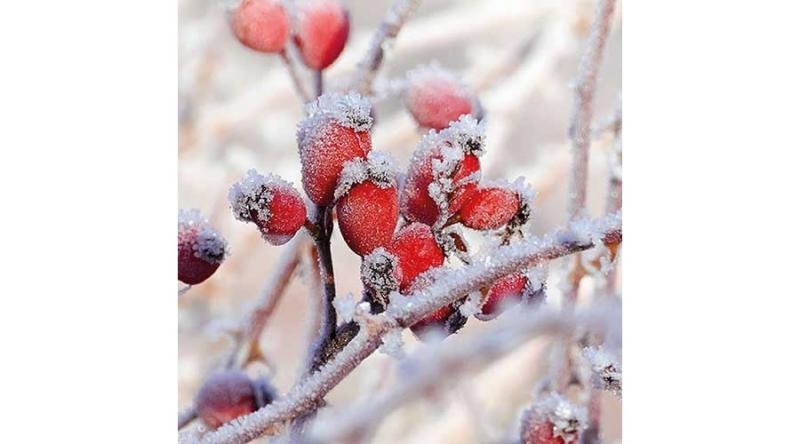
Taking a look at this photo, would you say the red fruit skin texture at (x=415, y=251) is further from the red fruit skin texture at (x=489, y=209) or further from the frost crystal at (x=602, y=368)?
the frost crystal at (x=602, y=368)

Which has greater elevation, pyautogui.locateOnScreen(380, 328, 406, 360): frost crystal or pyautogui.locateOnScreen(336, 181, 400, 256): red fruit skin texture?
pyautogui.locateOnScreen(336, 181, 400, 256): red fruit skin texture

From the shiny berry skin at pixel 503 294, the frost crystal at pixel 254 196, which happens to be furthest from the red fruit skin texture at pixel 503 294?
the frost crystal at pixel 254 196

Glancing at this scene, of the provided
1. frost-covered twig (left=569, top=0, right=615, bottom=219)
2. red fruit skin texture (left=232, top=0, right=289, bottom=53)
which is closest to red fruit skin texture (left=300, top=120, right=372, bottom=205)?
red fruit skin texture (left=232, top=0, right=289, bottom=53)

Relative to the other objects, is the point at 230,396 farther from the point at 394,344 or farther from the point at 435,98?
the point at 435,98

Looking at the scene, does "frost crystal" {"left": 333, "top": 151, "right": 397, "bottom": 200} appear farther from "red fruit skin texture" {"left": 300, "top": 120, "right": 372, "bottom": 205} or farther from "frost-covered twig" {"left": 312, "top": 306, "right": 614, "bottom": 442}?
"frost-covered twig" {"left": 312, "top": 306, "right": 614, "bottom": 442}

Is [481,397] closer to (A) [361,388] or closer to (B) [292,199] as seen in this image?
(A) [361,388]
